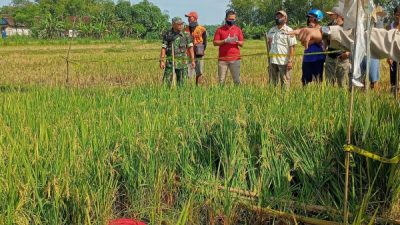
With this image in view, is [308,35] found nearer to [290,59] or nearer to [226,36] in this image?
[290,59]

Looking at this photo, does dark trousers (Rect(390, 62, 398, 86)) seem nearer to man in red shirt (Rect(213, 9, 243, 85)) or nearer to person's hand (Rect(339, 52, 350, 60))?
person's hand (Rect(339, 52, 350, 60))

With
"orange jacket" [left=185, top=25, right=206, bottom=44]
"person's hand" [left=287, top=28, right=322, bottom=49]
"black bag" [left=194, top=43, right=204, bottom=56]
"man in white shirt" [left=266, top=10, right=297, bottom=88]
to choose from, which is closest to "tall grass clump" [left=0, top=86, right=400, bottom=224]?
"person's hand" [left=287, top=28, right=322, bottom=49]

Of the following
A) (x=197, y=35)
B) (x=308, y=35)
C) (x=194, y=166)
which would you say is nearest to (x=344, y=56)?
(x=197, y=35)

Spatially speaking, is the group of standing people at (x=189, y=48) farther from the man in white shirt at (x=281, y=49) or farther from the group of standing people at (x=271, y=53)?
the man in white shirt at (x=281, y=49)

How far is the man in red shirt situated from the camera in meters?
7.59

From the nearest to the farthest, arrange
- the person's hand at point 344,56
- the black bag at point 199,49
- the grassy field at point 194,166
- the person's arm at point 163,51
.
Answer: the grassy field at point 194,166 → the person's hand at point 344,56 → the person's arm at point 163,51 → the black bag at point 199,49

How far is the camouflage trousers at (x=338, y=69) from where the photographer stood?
21.8 feet

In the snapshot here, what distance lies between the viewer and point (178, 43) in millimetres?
7578

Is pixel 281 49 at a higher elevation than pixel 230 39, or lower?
lower

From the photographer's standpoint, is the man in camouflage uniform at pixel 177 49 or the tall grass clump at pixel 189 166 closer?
the tall grass clump at pixel 189 166

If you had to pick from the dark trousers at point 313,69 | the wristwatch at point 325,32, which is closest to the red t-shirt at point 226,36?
the dark trousers at point 313,69

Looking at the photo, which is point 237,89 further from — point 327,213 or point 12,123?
point 327,213

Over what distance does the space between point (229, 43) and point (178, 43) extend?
849mm

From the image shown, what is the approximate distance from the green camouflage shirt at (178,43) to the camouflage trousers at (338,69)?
2.26 m
